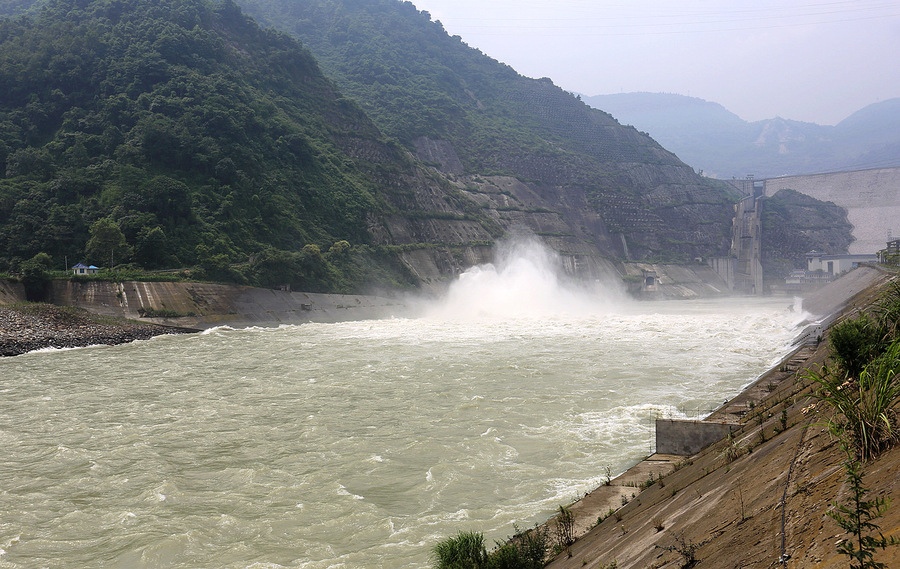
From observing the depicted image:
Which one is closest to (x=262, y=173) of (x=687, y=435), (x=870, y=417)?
(x=687, y=435)

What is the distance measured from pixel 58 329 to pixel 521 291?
162ft

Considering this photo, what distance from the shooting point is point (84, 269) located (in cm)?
5022

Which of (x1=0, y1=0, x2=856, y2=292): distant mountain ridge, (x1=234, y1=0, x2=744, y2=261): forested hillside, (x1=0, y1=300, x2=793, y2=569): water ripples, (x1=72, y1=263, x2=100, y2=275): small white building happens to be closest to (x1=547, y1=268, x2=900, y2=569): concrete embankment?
(x1=0, y1=300, x2=793, y2=569): water ripples

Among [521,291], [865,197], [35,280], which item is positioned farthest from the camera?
[865,197]

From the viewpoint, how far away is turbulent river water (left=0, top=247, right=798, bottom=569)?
1155 centimetres

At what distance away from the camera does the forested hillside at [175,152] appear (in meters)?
57.3

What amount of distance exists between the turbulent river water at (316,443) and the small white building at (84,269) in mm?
15407

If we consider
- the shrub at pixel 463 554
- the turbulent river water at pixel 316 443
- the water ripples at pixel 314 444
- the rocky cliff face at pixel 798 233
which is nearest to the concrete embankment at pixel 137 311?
the turbulent river water at pixel 316 443

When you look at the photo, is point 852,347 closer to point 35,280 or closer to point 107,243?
point 35,280

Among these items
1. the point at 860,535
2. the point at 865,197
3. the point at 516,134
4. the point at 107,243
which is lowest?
the point at 860,535

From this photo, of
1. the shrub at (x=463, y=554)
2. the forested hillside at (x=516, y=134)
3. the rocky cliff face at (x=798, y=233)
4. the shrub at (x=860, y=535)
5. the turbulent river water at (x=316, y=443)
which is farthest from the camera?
the forested hillside at (x=516, y=134)

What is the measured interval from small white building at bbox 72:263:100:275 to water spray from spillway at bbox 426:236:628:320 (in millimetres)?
31847

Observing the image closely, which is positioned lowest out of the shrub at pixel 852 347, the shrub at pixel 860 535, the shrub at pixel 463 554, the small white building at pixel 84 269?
the shrub at pixel 463 554

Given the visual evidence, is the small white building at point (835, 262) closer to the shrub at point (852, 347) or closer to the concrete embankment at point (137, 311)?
the concrete embankment at point (137, 311)
